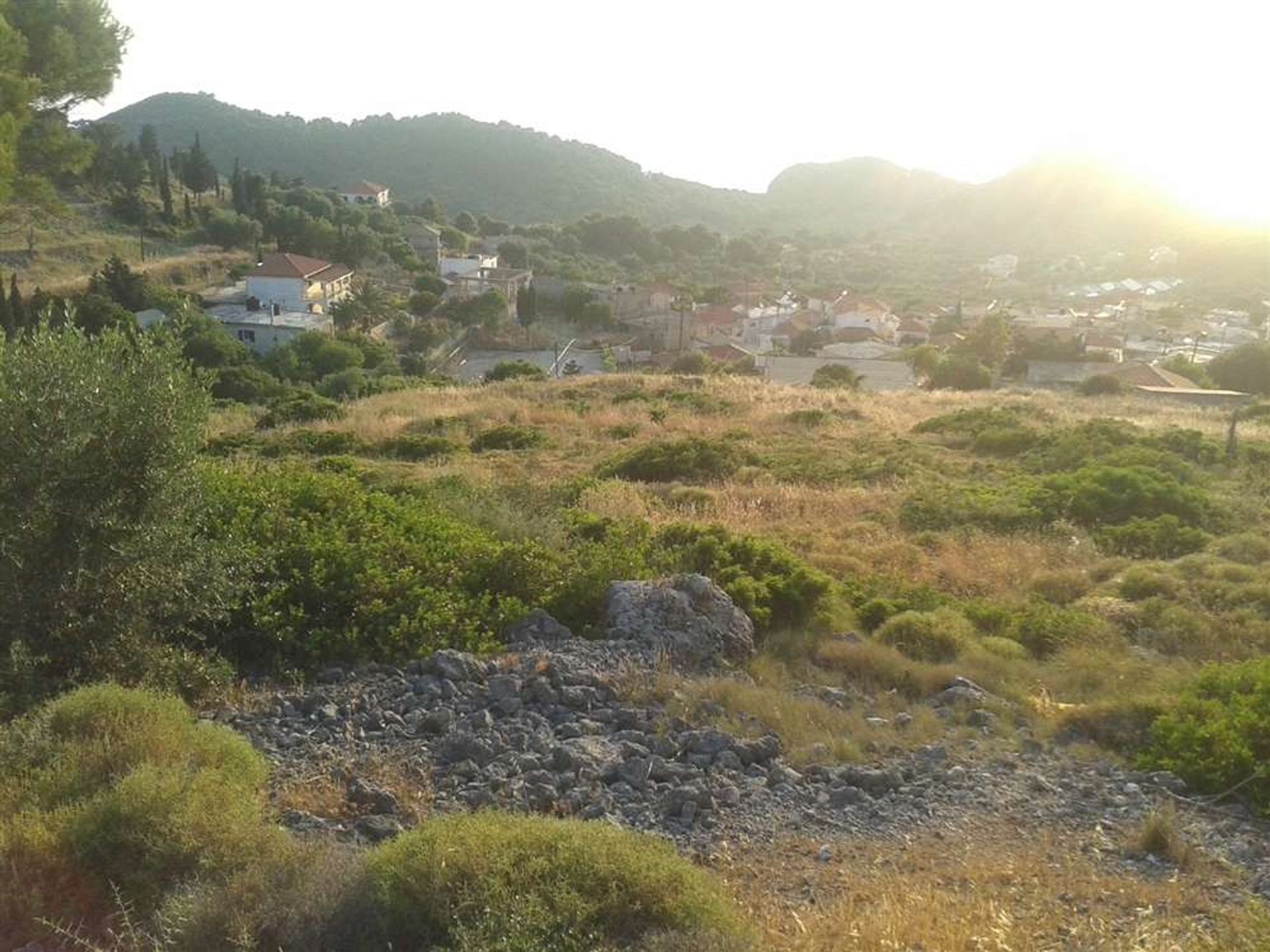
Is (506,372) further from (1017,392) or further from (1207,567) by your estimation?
(1207,567)

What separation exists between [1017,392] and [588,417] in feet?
50.2

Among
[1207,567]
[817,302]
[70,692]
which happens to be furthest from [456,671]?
[817,302]

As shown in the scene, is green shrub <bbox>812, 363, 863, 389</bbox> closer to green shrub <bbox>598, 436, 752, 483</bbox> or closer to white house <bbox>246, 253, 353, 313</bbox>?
green shrub <bbox>598, 436, 752, 483</bbox>

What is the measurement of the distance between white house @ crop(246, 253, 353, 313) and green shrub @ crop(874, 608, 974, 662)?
39444 mm

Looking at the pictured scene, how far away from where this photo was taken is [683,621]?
6938 mm

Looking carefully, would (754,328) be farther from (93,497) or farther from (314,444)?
(93,497)

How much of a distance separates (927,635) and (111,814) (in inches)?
211

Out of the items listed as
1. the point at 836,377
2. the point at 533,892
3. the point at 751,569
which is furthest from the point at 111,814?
the point at 836,377

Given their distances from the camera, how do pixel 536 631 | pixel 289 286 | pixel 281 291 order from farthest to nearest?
pixel 289 286, pixel 281 291, pixel 536 631

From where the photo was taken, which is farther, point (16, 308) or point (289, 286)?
point (289, 286)

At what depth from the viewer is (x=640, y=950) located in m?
3.14

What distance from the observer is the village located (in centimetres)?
3850

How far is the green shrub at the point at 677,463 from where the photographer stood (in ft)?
46.3

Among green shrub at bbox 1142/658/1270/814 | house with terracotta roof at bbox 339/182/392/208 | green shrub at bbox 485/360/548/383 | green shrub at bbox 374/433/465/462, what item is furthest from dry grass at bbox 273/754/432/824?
house with terracotta roof at bbox 339/182/392/208
